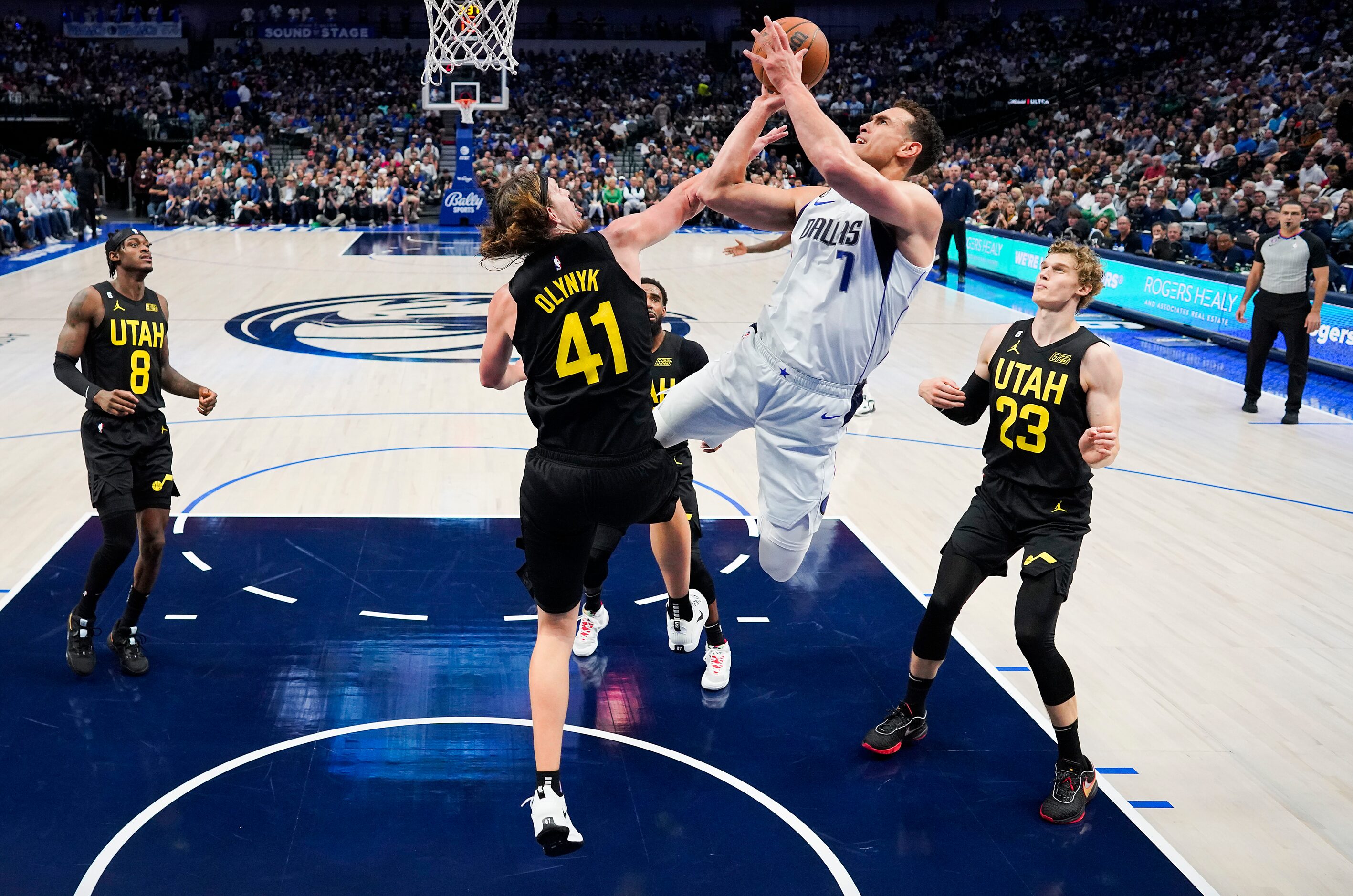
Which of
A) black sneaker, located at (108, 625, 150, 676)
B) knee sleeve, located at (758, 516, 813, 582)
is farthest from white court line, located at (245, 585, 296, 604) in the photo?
knee sleeve, located at (758, 516, 813, 582)

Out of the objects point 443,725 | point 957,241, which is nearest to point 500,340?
point 443,725

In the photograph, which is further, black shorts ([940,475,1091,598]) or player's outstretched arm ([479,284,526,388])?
black shorts ([940,475,1091,598])

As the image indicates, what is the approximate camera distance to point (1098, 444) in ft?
11.7

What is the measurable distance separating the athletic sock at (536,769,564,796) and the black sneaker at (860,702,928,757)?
4.42 feet

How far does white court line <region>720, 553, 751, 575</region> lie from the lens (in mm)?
5934

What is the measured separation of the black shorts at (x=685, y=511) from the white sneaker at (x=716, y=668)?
0.49m

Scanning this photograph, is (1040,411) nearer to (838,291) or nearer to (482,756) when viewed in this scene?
(838,291)

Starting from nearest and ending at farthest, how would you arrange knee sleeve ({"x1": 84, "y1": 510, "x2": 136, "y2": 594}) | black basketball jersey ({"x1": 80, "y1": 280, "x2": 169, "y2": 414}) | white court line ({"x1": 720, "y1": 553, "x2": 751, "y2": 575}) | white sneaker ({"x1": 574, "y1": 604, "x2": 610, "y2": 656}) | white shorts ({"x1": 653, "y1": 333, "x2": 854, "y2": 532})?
white shorts ({"x1": 653, "y1": 333, "x2": 854, "y2": 532}) < knee sleeve ({"x1": 84, "y1": 510, "x2": 136, "y2": 594}) < black basketball jersey ({"x1": 80, "y1": 280, "x2": 169, "y2": 414}) < white sneaker ({"x1": 574, "y1": 604, "x2": 610, "y2": 656}) < white court line ({"x1": 720, "y1": 553, "x2": 751, "y2": 575})

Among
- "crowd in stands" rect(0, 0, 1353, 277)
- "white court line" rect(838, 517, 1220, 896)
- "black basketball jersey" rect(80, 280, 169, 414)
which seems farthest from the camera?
"crowd in stands" rect(0, 0, 1353, 277)

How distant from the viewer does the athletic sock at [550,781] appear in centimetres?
327

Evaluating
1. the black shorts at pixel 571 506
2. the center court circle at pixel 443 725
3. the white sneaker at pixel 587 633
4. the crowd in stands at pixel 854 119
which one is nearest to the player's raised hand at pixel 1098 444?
the black shorts at pixel 571 506

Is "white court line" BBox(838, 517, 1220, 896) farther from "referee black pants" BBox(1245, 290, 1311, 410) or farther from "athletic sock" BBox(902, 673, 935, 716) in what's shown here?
"referee black pants" BBox(1245, 290, 1311, 410)

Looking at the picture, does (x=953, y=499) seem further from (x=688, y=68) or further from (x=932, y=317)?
(x=688, y=68)

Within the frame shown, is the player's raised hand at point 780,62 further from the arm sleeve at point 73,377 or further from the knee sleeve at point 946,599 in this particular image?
the arm sleeve at point 73,377
